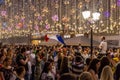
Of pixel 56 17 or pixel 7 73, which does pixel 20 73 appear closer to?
pixel 7 73

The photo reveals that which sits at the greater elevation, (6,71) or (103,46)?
(6,71)

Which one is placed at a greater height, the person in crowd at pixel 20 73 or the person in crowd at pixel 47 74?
the person in crowd at pixel 20 73

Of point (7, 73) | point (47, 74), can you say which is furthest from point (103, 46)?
point (7, 73)

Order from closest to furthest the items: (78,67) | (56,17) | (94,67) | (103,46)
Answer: (94,67)
(78,67)
(103,46)
(56,17)

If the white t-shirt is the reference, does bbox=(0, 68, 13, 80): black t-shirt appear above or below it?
above

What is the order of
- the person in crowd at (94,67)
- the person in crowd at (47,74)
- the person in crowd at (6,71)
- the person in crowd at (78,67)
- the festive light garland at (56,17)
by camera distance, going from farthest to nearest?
1. the festive light garland at (56,17)
2. the person in crowd at (78,67)
3. the person in crowd at (47,74)
4. the person in crowd at (6,71)
5. the person in crowd at (94,67)

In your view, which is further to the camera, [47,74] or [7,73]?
[47,74]

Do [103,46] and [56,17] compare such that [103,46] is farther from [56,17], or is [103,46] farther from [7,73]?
[56,17]

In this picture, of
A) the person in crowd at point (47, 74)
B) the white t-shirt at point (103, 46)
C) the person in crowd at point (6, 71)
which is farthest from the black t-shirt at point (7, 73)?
the white t-shirt at point (103, 46)

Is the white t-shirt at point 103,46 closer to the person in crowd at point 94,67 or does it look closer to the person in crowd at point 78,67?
the person in crowd at point 78,67

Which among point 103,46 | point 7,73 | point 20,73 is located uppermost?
point 20,73

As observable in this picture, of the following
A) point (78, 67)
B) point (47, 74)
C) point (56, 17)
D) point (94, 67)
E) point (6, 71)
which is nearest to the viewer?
point (94, 67)

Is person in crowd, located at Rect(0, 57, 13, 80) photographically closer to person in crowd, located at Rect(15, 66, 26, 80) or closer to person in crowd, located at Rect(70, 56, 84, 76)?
person in crowd, located at Rect(15, 66, 26, 80)

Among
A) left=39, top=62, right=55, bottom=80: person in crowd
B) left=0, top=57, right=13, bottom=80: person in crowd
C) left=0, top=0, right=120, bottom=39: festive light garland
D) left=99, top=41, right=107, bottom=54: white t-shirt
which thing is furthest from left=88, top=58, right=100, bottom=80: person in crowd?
left=0, top=0, right=120, bottom=39: festive light garland
